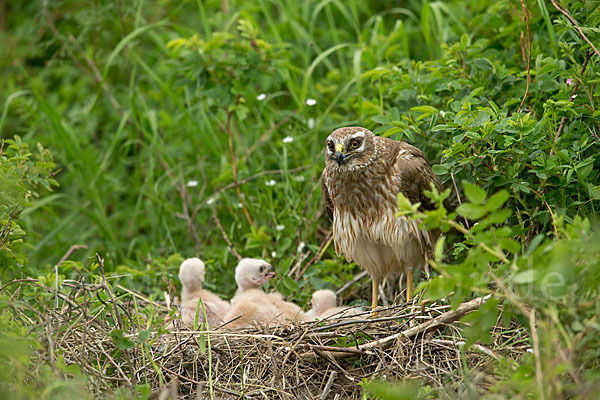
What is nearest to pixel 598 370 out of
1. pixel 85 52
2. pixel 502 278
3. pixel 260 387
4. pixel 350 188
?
pixel 502 278

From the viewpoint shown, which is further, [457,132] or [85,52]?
[85,52]

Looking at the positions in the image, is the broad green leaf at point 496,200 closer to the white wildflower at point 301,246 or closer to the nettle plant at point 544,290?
the nettle plant at point 544,290

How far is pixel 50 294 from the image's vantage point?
→ 3.13 m

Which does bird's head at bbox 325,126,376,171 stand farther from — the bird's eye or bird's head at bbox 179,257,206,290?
bird's head at bbox 179,257,206,290

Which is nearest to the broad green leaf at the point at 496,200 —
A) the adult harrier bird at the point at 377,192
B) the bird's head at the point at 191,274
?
the adult harrier bird at the point at 377,192

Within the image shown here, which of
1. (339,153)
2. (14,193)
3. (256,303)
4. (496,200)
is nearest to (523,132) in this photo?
(339,153)

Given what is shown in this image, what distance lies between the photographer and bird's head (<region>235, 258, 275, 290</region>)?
4324 millimetres

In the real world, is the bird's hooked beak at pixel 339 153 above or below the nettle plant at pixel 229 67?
below

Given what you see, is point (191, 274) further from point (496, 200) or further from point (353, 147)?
point (496, 200)

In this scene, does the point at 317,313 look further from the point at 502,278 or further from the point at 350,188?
the point at 502,278

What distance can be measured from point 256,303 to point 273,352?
0.77 meters

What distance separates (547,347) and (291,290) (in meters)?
2.49

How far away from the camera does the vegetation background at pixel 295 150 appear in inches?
95.0

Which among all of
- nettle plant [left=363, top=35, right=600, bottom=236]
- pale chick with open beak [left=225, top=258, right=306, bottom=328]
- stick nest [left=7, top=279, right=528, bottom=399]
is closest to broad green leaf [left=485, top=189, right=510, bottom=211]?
stick nest [left=7, top=279, right=528, bottom=399]
